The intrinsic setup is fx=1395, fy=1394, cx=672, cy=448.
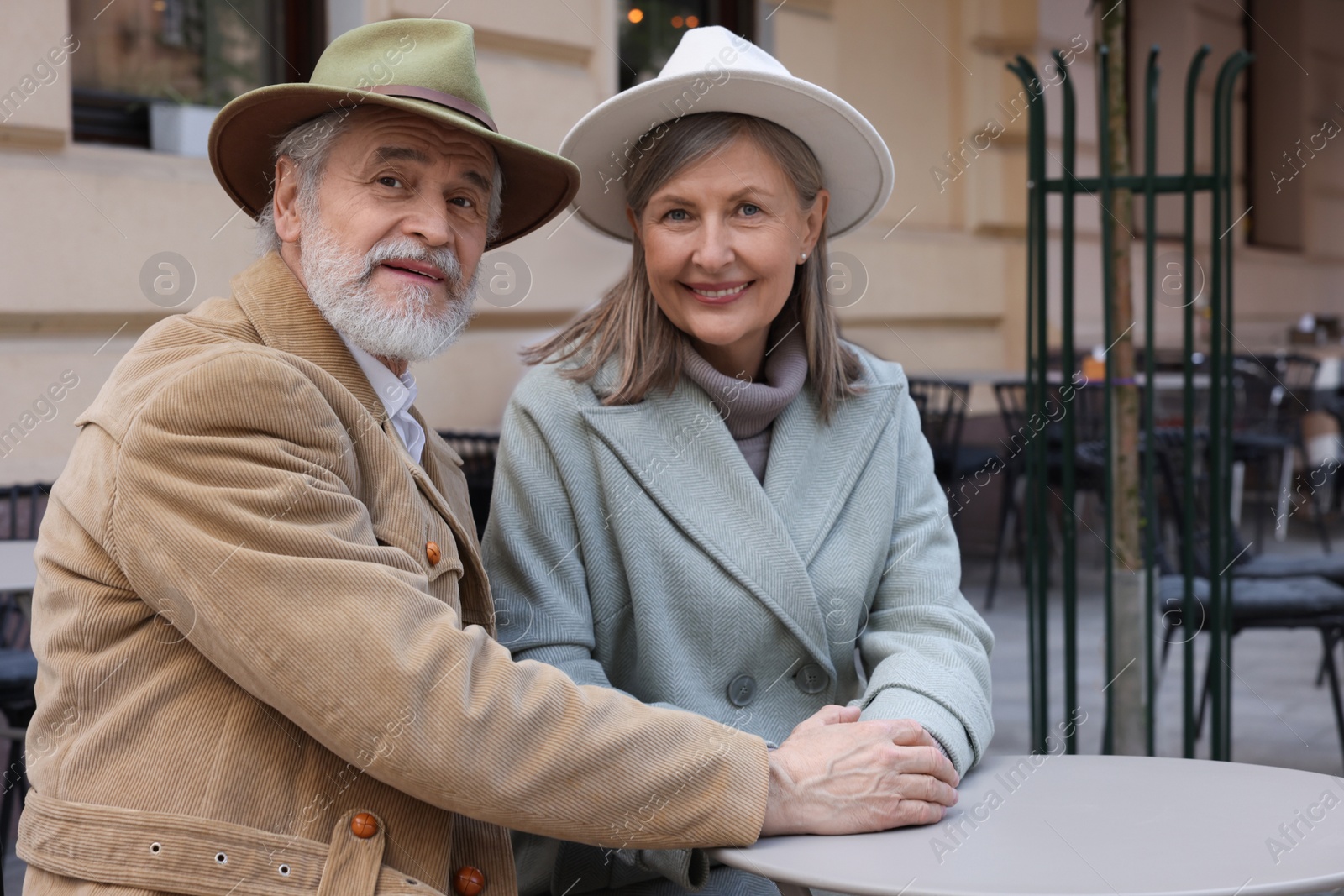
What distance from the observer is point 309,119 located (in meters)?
1.93

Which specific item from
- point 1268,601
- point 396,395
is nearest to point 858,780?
point 396,395

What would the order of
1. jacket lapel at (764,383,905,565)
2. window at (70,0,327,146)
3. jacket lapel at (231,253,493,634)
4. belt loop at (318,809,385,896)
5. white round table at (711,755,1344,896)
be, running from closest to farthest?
white round table at (711,755,1344,896)
belt loop at (318,809,385,896)
jacket lapel at (231,253,493,634)
jacket lapel at (764,383,905,565)
window at (70,0,327,146)

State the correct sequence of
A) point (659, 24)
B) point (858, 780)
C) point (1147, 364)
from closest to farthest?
1. point (858, 780)
2. point (1147, 364)
3. point (659, 24)

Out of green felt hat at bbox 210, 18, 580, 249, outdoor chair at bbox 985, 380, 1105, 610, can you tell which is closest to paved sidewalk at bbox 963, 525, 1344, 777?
outdoor chair at bbox 985, 380, 1105, 610

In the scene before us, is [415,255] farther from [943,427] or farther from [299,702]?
[943,427]

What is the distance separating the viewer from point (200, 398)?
4.85ft


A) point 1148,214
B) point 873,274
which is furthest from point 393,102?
point 873,274

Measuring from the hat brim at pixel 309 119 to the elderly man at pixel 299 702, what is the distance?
0.05 m

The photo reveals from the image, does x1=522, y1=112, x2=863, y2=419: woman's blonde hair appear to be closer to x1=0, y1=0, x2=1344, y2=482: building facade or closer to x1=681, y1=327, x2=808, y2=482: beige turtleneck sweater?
x1=681, y1=327, x2=808, y2=482: beige turtleneck sweater

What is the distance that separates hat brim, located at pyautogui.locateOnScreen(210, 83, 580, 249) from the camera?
1.81 m

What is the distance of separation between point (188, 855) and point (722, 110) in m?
1.30

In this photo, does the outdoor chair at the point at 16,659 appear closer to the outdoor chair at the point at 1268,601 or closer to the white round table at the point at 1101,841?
the white round table at the point at 1101,841

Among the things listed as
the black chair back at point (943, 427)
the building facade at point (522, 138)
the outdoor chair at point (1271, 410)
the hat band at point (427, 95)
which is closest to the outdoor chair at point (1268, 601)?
the building facade at point (522, 138)

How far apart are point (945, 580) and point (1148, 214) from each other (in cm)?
153
